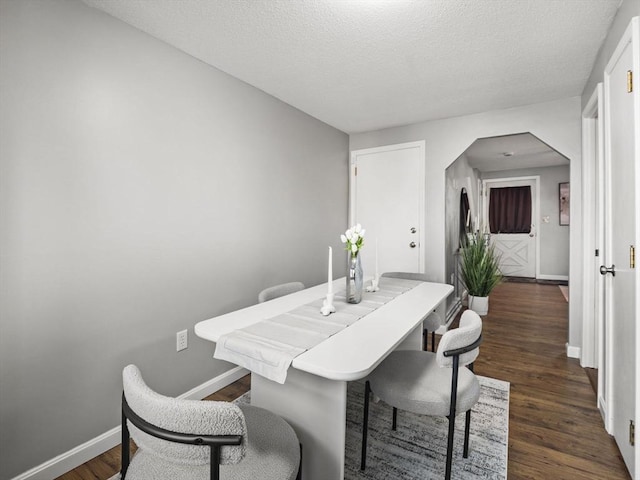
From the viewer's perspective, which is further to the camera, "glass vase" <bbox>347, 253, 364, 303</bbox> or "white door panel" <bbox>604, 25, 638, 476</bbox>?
"glass vase" <bbox>347, 253, 364, 303</bbox>

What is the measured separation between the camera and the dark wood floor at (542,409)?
167 centimetres

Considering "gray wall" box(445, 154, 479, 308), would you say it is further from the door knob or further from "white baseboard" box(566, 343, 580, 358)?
the door knob

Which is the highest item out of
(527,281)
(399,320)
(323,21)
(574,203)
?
(323,21)

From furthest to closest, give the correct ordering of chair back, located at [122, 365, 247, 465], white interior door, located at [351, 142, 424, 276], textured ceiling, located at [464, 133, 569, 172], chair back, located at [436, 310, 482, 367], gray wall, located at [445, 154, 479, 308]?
textured ceiling, located at [464, 133, 569, 172]
gray wall, located at [445, 154, 479, 308]
white interior door, located at [351, 142, 424, 276]
chair back, located at [436, 310, 482, 367]
chair back, located at [122, 365, 247, 465]

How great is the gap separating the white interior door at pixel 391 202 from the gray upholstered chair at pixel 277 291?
57.2 inches

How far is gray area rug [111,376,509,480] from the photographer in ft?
5.34

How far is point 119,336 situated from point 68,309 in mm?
317

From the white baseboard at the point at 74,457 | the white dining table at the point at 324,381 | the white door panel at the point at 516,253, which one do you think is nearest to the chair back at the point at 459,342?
the white dining table at the point at 324,381

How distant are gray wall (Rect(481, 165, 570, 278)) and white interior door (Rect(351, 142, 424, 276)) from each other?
4852mm

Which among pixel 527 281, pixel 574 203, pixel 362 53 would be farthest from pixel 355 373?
pixel 527 281

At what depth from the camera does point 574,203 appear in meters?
2.93

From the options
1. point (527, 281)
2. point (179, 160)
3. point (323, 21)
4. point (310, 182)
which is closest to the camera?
point (323, 21)

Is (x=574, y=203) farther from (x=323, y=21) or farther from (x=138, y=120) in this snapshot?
(x=138, y=120)

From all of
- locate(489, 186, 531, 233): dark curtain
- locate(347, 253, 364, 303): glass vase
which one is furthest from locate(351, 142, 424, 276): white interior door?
locate(489, 186, 531, 233): dark curtain
